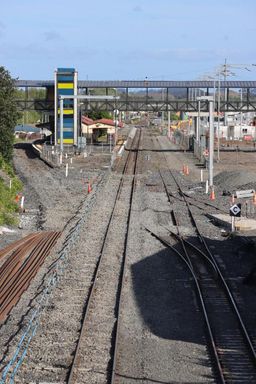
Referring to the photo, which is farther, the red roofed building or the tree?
the red roofed building

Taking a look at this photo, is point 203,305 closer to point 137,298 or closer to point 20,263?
point 137,298

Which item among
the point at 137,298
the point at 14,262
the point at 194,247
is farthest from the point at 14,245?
the point at 137,298

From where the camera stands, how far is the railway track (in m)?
11.4

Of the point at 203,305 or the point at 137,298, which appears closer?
the point at 203,305

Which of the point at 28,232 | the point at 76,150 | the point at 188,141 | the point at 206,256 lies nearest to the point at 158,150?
the point at 188,141

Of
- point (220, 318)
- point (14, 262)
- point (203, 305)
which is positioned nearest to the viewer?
point (220, 318)

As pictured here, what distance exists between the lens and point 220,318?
47.1ft

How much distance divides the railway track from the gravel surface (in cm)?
18

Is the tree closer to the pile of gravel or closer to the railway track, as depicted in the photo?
the pile of gravel

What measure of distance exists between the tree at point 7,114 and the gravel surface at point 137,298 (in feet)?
39.2

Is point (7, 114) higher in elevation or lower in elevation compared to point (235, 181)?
higher

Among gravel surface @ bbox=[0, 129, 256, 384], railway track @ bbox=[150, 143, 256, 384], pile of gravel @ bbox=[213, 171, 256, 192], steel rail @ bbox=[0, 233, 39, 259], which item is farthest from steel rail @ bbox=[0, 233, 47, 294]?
pile of gravel @ bbox=[213, 171, 256, 192]

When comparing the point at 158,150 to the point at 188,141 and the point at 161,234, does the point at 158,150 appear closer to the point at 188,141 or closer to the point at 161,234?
the point at 188,141

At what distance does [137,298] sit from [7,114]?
33.0 meters
